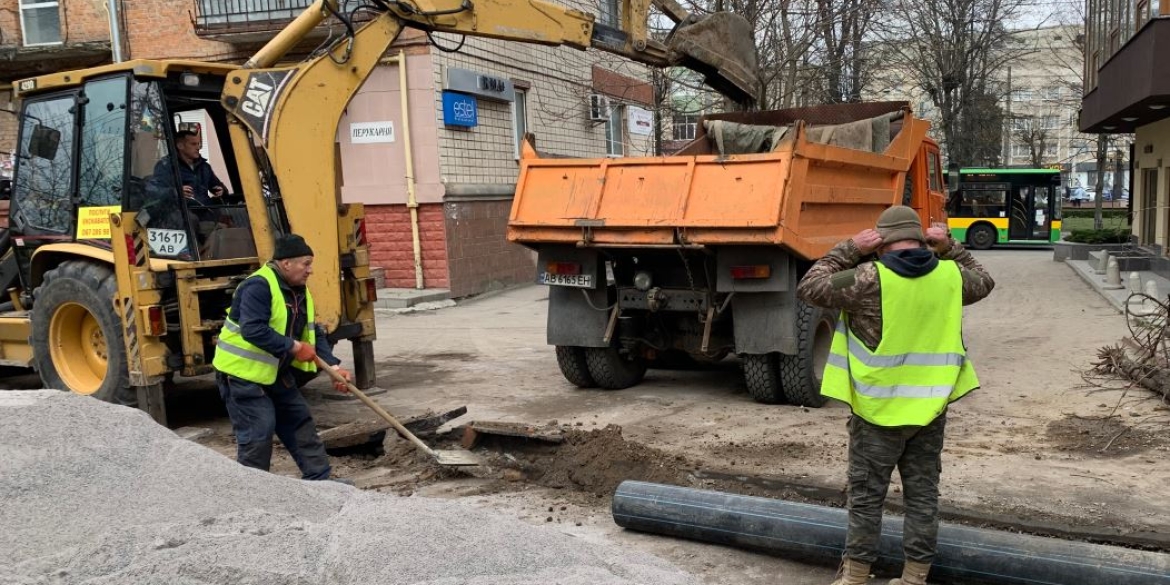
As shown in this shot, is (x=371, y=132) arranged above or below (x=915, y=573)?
above

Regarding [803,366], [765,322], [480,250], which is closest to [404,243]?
[480,250]

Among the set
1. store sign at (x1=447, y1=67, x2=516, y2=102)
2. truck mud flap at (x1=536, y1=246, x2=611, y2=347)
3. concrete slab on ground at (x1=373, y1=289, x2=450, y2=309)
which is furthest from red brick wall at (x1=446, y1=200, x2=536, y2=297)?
truck mud flap at (x1=536, y1=246, x2=611, y2=347)

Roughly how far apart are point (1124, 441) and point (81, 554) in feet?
20.0

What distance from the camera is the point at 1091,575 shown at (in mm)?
3838

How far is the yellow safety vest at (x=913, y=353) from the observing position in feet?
12.5

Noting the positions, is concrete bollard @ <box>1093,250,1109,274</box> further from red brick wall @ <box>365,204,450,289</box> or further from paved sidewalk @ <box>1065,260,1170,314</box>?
red brick wall @ <box>365,204,450,289</box>

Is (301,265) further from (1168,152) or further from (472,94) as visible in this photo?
(1168,152)

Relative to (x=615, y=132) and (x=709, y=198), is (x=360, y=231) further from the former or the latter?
(x=615, y=132)

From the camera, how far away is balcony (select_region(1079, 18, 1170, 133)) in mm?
11828

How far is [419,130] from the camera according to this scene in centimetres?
1488

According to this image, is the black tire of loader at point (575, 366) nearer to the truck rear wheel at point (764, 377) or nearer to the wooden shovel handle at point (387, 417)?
the truck rear wheel at point (764, 377)

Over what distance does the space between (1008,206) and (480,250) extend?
57.5 feet

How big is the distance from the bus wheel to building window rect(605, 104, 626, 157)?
11286mm

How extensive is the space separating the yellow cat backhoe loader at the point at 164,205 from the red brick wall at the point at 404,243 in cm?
693
